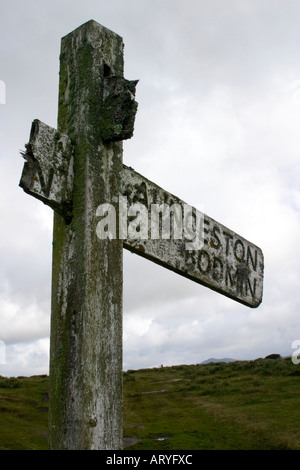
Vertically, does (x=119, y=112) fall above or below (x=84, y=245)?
above

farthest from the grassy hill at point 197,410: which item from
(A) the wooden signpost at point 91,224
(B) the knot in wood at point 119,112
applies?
(B) the knot in wood at point 119,112

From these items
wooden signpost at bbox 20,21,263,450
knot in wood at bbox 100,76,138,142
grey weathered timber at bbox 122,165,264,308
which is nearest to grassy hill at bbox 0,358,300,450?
grey weathered timber at bbox 122,165,264,308

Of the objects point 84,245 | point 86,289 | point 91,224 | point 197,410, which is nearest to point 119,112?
point 91,224

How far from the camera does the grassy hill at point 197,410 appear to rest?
18.6 meters

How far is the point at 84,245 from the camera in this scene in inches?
101

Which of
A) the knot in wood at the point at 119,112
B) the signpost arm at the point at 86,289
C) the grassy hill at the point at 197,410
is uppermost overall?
the knot in wood at the point at 119,112

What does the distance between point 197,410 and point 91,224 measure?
2405 centimetres

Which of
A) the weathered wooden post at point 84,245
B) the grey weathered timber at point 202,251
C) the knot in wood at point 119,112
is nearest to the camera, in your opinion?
the weathered wooden post at point 84,245

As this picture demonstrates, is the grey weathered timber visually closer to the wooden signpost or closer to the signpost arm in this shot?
the wooden signpost

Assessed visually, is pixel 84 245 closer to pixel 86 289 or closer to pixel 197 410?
pixel 86 289

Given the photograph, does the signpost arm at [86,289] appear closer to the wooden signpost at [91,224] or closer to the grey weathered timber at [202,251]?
the wooden signpost at [91,224]

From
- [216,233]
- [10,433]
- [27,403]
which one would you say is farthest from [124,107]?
[27,403]

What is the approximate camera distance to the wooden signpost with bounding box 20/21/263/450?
2.46 m

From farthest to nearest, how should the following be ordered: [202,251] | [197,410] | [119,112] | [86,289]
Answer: [197,410]
[202,251]
[119,112]
[86,289]
